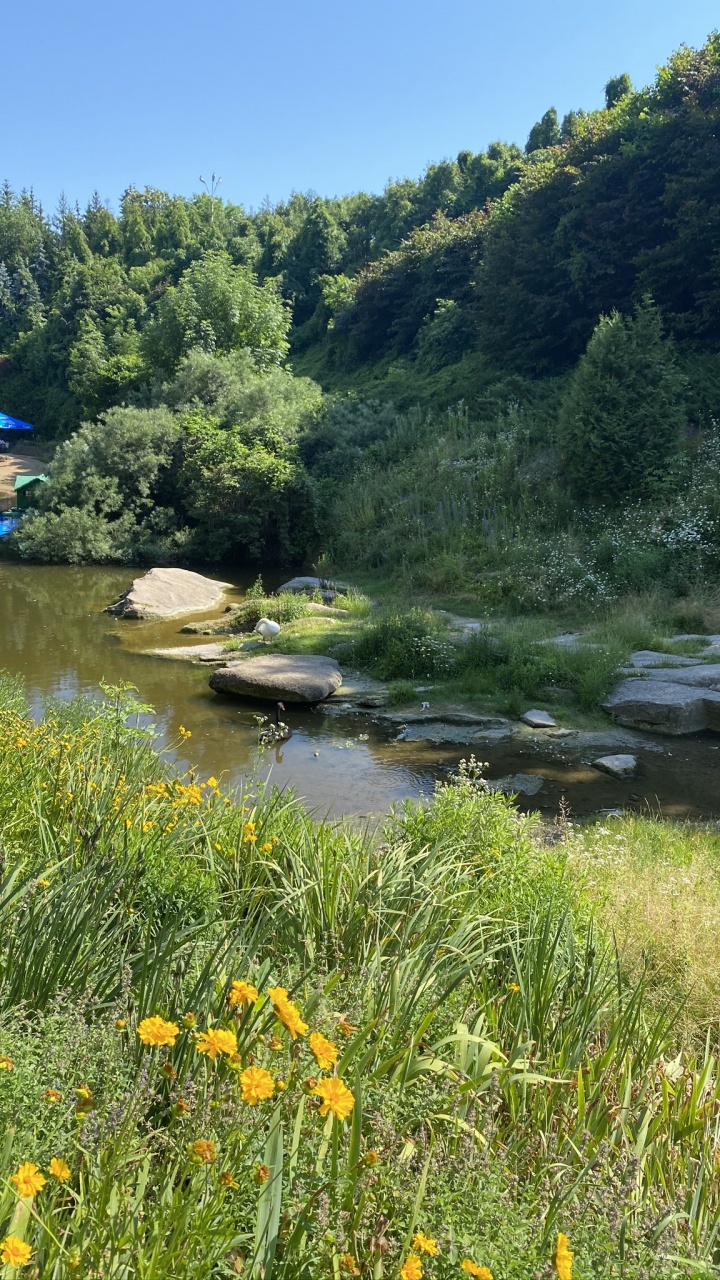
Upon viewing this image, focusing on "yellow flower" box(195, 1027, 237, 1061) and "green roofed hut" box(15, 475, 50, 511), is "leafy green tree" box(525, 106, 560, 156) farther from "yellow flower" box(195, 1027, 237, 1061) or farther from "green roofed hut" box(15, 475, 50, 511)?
"yellow flower" box(195, 1027, 237, 1061)

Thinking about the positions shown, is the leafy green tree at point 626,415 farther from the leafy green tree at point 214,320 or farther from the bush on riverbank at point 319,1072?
the bush on riverbank at point 319,1072

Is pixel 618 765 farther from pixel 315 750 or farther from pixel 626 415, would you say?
pixel 626 415

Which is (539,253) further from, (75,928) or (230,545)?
(75,928)

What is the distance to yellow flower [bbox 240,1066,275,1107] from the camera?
1.62 metres

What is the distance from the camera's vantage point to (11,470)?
110 feet

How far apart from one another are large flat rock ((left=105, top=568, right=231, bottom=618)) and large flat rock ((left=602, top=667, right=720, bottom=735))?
7.60 meters

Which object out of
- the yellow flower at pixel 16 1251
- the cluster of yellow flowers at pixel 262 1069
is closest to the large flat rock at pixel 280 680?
the cluster of yellow flowers at pixel 262 1069

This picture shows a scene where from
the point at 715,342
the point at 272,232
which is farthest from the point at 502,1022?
the point at 272,232

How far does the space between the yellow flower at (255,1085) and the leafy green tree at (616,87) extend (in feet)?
109

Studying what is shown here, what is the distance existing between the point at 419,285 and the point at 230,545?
1385cm

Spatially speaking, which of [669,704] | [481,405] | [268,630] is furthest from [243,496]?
[669,704]

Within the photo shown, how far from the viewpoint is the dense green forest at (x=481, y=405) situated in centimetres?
1480

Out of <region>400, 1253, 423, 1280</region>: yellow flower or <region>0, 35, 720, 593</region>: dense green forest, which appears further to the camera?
<region>0, 35, 720, 593</region>: dense green forest

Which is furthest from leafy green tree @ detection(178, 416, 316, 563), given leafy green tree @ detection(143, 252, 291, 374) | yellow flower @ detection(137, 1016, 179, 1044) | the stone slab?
yellow flower @ detection(137, 1016, 179, 1044)
